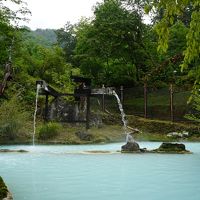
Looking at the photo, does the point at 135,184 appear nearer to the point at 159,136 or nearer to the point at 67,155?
the point at 67,155

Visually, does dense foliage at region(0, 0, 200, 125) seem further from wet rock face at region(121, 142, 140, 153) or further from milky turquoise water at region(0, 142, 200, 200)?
milky turquoise water at region(0, 142, 200, 200)

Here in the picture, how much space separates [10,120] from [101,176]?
1082cm

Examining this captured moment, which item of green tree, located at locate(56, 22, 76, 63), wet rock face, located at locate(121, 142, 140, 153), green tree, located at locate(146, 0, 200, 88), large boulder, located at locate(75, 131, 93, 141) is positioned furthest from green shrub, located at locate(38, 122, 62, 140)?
green tree, located at locate(56, 22, 76, 63)

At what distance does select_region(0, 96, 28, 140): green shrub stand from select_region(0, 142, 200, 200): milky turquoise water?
5.10 metres

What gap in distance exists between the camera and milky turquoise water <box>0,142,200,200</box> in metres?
7.16

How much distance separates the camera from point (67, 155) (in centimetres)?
1407

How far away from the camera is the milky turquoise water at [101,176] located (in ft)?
23.5

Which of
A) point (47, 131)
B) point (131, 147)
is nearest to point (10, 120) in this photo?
point (47, 131)

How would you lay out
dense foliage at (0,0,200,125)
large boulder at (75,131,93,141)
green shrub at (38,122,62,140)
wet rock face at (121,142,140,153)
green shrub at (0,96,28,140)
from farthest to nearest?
dense foliage at (0,0,200,125) < large boulder at (75,131,93,141) < green shrub at (38,122,62,140) < green shrub at (0,96,28,140) < wet rock face at (121,142,140,153)

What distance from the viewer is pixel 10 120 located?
63.2 ft

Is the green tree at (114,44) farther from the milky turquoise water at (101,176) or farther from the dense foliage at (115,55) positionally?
the milky turquoise water at (101,176)

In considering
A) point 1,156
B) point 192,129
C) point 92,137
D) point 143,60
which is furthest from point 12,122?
point 143,60

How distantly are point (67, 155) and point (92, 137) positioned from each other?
6.69m

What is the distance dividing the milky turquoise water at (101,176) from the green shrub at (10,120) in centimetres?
510
